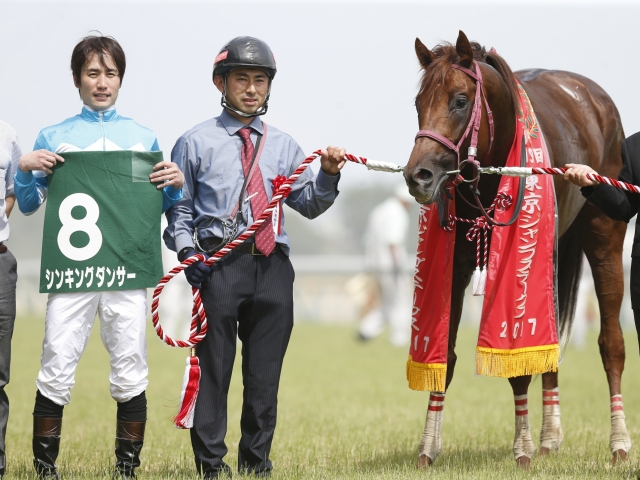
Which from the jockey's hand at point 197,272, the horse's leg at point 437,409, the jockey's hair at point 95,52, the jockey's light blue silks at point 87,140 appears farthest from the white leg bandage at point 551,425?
the jockey's hair at point 95,52

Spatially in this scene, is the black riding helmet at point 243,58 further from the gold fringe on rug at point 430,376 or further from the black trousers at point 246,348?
the gold fringe on rug at point 430,376

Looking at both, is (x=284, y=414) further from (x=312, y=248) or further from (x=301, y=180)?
(x=312, y=248)

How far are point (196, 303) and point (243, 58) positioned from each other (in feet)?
4.10

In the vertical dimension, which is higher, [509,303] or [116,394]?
[509,303]

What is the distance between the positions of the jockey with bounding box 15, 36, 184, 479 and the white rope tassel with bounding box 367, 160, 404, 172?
955mm

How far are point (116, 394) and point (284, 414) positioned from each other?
344 cm

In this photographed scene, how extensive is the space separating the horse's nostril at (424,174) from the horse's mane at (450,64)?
0.48 meters

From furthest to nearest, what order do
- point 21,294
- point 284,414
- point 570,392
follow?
point 21,294
point 570,392
point 284,414

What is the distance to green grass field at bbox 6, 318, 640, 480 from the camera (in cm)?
504

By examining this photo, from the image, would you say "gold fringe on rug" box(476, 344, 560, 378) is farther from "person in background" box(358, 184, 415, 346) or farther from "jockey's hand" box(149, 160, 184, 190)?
"person in background" box(358, 184, 415, 346)

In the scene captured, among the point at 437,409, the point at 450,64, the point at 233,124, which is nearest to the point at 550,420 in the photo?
the point at 437,409

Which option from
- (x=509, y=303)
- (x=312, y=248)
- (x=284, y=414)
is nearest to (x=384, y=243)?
(x=284, y=414)

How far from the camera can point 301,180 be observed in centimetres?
468

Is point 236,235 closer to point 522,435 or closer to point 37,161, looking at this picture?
point 37,161
